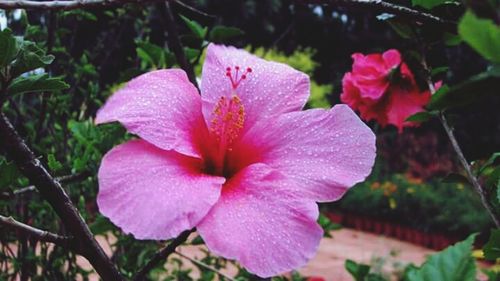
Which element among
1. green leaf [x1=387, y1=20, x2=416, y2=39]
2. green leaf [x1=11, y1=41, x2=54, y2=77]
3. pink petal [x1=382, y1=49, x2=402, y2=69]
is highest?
green leaf [x1=11, y1=41, x2=54, y2=77]

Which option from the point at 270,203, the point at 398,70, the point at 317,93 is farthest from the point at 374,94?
the point at 317,93

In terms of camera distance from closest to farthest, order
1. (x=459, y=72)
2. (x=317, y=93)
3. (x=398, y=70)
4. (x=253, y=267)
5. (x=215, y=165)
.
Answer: (x=253, y=267), (x=215, y=165), (x=398, y=70), (x=317, y=93), (x=459, y=72)

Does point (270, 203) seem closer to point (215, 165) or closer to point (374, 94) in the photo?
point (215, 165)

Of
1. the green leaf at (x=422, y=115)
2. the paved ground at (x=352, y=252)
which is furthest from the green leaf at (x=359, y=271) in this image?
the paved ground at (x=352, y=252)

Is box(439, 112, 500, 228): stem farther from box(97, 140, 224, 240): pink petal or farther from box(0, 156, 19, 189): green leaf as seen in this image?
box(0, 156, 19, 189): green leaf

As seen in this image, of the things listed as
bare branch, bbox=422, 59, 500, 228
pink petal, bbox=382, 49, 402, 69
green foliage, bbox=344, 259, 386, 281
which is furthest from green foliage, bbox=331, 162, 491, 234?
bare branch, bbox=422, 59, 500, 228

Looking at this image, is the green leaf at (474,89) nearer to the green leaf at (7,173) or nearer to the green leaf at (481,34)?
the green leaf at (481,34)
